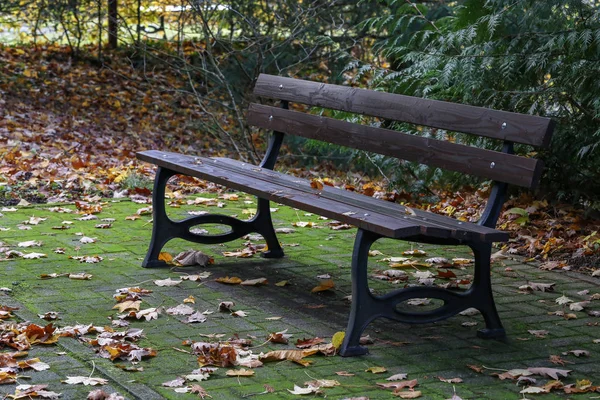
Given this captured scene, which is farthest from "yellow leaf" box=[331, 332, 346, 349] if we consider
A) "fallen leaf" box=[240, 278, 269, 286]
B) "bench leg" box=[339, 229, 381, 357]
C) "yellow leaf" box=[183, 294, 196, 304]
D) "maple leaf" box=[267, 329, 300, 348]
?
"fallen leaf" box=[240, 278, 269, 286]

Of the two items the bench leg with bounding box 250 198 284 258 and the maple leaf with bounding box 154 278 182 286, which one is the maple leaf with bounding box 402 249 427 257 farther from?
the maple leaf with bounding box 154 278 182 286

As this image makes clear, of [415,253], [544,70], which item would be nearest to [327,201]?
[415,253]

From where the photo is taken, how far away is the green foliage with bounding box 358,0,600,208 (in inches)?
247

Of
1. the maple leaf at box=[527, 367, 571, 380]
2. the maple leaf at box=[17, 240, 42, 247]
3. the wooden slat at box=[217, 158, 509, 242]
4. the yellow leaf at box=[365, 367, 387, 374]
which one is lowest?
the maple leaf at box=[17, 240, 42, 247]

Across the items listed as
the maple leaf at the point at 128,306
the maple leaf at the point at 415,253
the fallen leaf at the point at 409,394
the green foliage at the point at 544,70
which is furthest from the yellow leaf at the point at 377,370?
the green foliage at the point at 544,70

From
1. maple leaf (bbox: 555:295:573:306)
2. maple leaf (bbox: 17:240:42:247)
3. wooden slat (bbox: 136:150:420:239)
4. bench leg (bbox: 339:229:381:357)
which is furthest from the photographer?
maple leaf (bbox: 17:240:42:247)

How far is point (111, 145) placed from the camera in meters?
12.0

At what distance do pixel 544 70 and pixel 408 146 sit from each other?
2.12 meters

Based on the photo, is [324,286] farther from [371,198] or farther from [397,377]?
[397,377]

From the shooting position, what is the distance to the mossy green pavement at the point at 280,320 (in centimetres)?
381

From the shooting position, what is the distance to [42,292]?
5.04 metres

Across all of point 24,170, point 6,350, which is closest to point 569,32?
point 6,350

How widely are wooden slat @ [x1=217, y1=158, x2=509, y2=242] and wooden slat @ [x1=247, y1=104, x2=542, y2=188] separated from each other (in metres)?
0.28

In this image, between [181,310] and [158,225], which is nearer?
[181,310]
